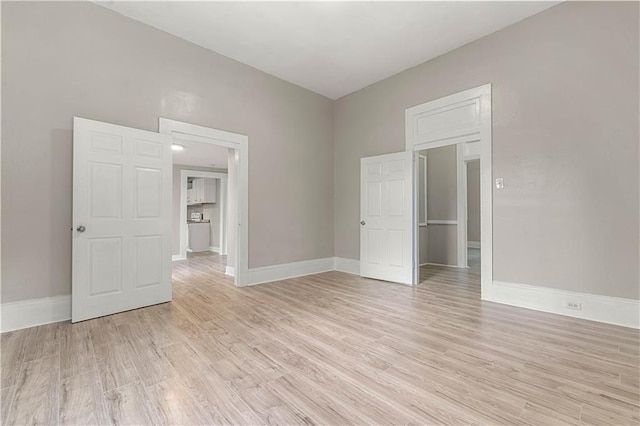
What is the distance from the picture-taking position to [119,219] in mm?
3080

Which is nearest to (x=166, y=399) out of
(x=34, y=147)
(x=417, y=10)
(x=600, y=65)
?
(x=34, y=147)

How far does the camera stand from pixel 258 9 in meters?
3.14

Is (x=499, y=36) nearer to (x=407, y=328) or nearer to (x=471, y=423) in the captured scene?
(x=407, y=328)

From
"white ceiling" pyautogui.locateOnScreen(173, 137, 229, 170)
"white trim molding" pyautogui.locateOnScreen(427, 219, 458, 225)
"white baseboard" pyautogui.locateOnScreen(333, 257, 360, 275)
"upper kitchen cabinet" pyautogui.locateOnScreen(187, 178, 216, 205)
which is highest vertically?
"white ceiling" pyautogui.locateOnScreen(173, 137, 229, 170)

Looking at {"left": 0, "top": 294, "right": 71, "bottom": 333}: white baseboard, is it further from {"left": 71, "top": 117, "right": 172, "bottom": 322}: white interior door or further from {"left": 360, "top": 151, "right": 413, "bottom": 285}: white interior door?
{"left": 360, "top": 151, "right": 413, "bottom": 285}: white interior door

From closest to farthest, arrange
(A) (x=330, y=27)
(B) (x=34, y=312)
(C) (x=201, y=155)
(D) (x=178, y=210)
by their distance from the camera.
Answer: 1. (B) (x=34, y=312)
2. (A) (x=330, y=27)
3. (C) (x=201, y=155)
4. (D) (x=178, y=210)

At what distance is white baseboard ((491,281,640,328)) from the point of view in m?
2.68

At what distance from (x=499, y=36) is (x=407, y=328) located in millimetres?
3680

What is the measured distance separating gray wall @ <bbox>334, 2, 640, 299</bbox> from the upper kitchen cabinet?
767 cm

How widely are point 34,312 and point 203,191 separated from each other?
23.5 feet

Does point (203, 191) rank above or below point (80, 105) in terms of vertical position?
below

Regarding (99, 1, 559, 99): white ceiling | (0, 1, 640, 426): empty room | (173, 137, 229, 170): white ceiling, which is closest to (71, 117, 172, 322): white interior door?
(0, 1, 640, 426): empty room

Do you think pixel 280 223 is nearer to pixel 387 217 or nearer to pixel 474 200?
pixel 387 217

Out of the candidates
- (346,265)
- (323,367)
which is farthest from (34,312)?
(346,265)
